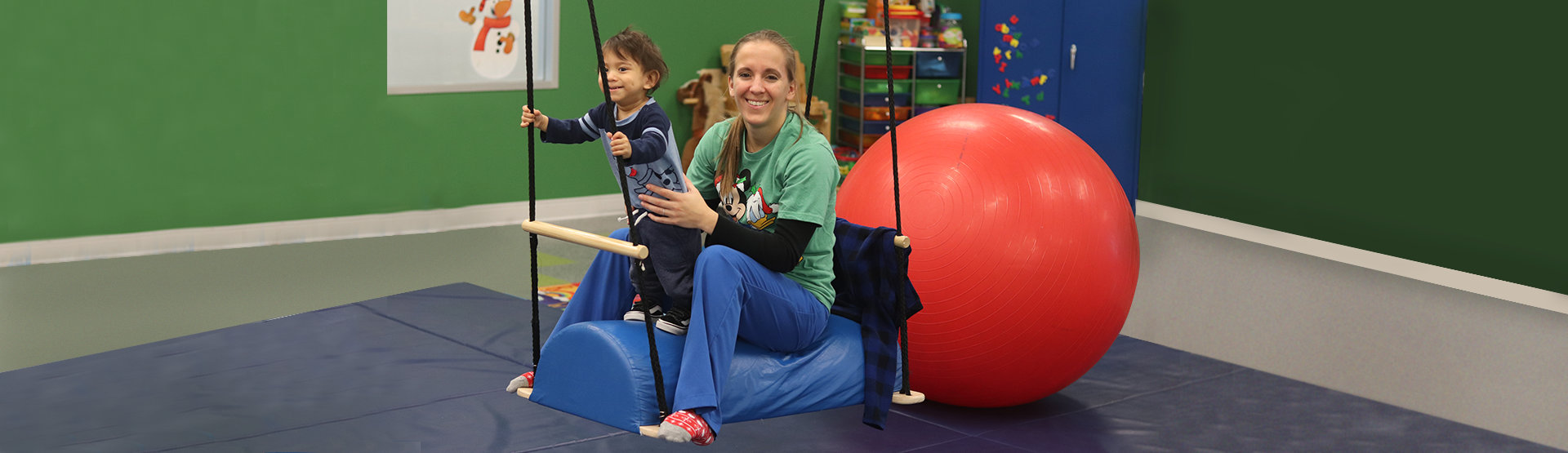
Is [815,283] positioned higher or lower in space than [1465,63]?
lower

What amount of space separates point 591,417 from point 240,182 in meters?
4.13

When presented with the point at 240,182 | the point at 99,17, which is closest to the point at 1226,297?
the point at 240,182

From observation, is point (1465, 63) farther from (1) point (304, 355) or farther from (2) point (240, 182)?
(2) point (240, 182)

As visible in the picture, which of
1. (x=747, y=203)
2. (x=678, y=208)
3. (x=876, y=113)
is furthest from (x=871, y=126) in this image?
(x=678, y=208)

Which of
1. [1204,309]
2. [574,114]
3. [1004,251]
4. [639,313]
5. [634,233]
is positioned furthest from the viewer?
[574,114]

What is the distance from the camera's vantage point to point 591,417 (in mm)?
2867

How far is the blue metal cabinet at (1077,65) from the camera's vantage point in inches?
244

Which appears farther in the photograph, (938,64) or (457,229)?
(938,64)

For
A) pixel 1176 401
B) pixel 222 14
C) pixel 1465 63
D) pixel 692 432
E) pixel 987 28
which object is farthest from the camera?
pixel 987 28

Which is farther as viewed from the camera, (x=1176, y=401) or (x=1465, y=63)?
(x=1465, y=63)

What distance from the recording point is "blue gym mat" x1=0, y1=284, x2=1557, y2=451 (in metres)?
3.85

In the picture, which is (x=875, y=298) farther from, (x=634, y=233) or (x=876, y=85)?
(x=876, y=85)

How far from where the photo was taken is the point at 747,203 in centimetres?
307

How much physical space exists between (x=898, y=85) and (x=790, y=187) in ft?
16.1
